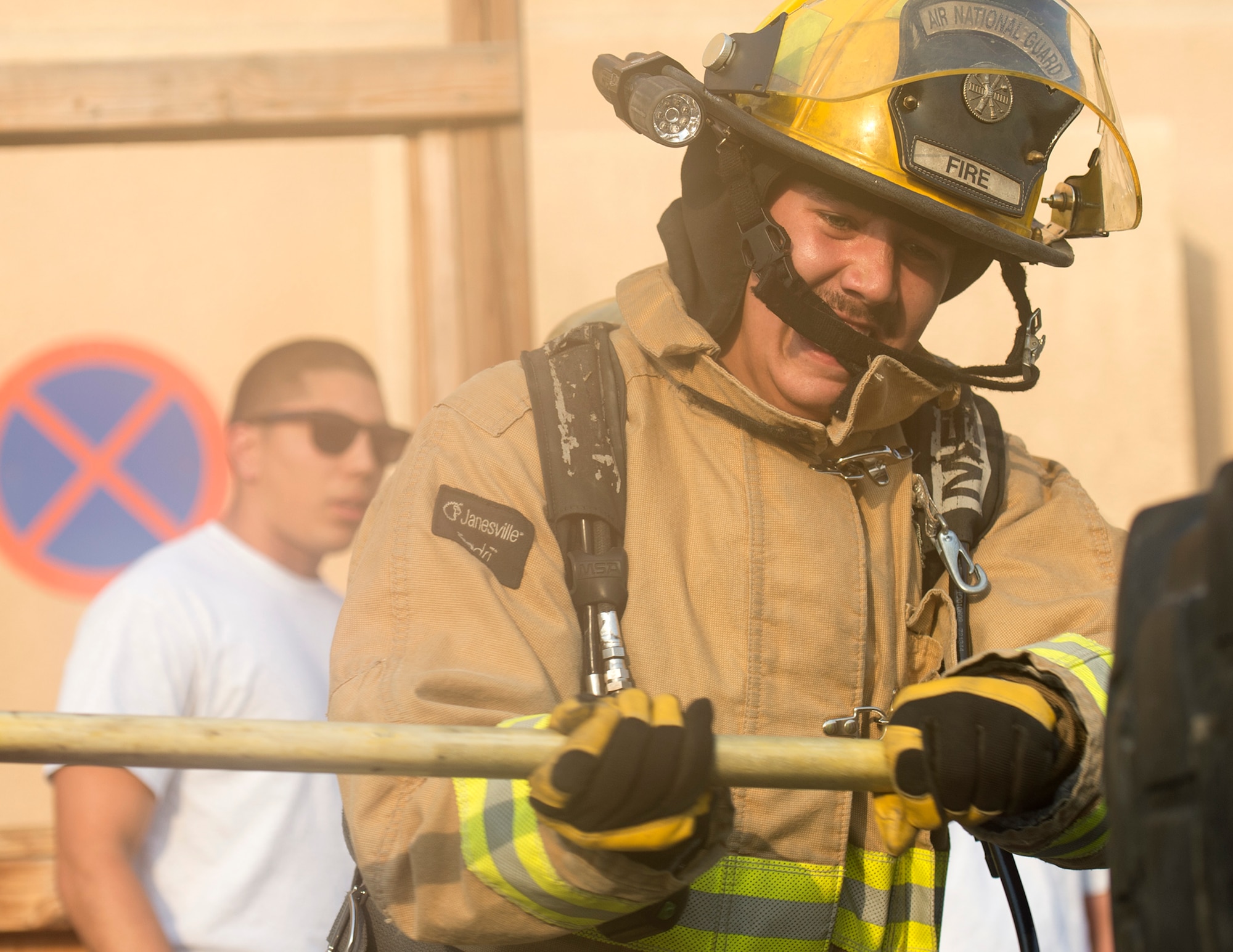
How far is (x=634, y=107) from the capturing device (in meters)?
1.96

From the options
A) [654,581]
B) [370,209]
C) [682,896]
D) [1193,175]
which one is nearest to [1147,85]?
[1193,175]

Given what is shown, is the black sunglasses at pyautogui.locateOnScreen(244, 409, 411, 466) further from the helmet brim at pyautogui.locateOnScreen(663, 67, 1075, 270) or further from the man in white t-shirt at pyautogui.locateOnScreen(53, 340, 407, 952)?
the helmet brim at pyautogui.locateOnScreen(663, 67, 1075, 270)

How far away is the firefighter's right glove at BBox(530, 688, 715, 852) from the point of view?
1.33 meters

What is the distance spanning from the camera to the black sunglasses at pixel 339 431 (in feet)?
12.2

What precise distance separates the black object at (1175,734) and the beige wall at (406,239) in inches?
111

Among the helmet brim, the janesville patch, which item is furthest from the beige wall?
the janesville patch

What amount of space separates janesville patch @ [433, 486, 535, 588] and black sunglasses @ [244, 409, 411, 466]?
2060mm

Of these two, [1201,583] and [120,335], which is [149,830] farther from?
[1201,583]

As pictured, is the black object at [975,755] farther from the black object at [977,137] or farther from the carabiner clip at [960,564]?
A: the black object at [977,137]

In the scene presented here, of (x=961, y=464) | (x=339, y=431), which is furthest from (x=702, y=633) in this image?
(x=339, y=431)

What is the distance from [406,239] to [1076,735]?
2849mm

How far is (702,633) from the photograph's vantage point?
178 centimetres

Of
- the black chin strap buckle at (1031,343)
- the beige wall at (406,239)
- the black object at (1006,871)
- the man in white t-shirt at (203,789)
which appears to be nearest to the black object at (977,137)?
the black chin strap buckle at (1031,343)

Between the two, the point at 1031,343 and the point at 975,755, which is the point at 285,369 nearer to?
the point at 1031,343
